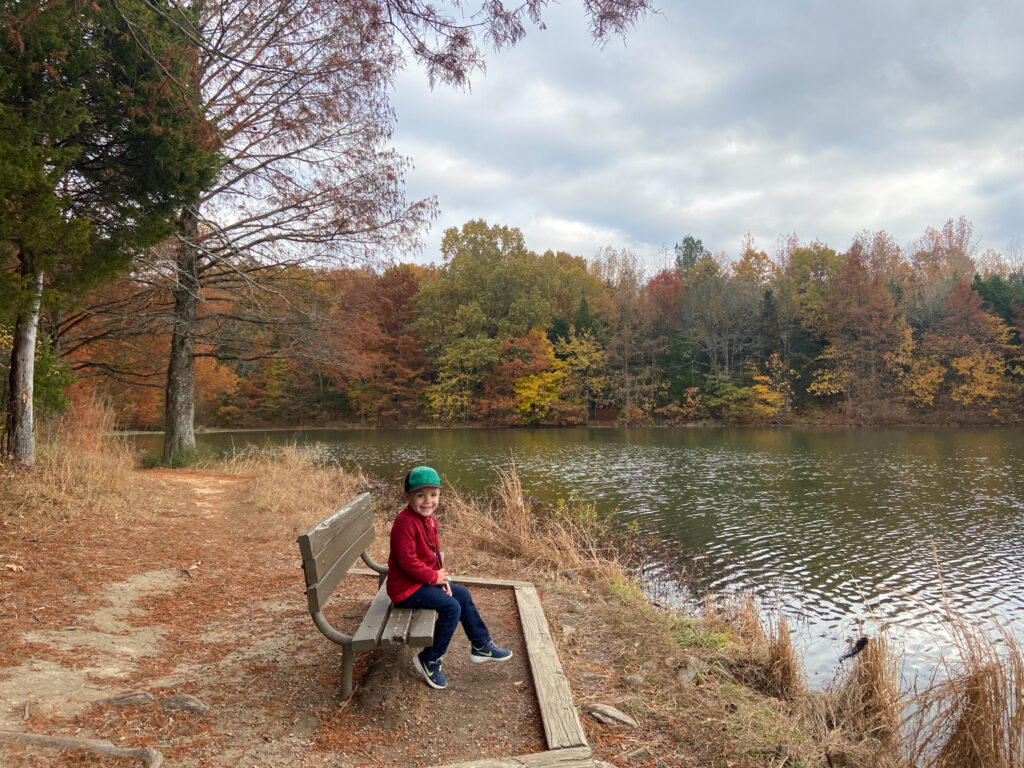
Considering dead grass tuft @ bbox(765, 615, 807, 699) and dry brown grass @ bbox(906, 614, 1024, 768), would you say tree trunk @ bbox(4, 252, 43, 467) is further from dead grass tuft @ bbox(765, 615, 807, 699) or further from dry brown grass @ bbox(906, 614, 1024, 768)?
dry brown grass @ bbox(906, 614, 1024, 768)

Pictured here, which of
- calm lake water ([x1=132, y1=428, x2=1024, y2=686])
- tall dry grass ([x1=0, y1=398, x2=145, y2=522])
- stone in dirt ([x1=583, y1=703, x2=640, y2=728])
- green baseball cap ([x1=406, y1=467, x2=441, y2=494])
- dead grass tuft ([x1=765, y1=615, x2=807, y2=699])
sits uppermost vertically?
green baseball cap ([x1=406, y1=467, x2=441, y2=494])

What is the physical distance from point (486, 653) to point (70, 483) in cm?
607

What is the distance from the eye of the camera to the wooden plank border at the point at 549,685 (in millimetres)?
2965

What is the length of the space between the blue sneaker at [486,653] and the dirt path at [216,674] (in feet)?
0.17

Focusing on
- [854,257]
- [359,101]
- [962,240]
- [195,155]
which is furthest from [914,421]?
[195,155]

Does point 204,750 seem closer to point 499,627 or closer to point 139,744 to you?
point 139,744

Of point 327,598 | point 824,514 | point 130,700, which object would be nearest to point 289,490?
point 327,598

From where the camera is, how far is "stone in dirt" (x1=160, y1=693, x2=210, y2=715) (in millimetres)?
3109

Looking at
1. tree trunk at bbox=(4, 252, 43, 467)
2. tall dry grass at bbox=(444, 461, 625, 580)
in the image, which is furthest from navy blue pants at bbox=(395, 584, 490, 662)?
tree trunk at bbox=(4, 252, 43, 467)

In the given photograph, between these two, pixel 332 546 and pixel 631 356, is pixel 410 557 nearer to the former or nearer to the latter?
pixel 332 546

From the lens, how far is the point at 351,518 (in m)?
4.20

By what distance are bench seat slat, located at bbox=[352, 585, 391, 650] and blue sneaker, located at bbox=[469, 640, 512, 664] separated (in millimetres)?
604

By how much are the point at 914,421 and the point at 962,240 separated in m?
35.8

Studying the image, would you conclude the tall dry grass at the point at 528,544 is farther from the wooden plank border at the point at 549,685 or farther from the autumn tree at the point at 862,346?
the autumn tree at the point at 862,346
